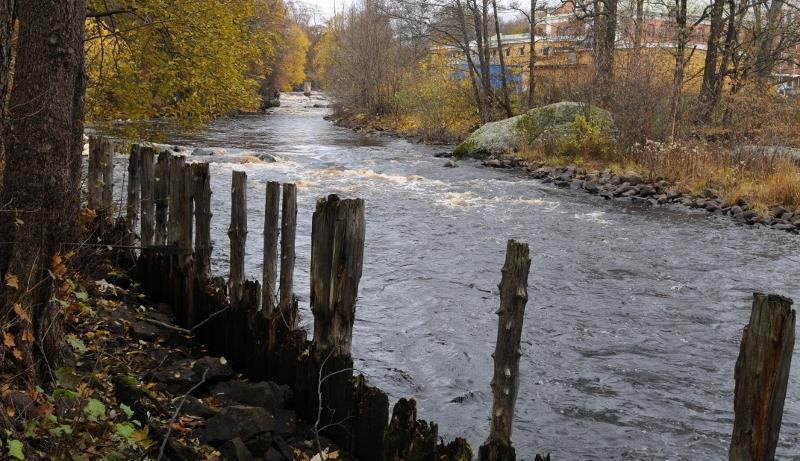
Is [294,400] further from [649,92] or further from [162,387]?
[649,92]

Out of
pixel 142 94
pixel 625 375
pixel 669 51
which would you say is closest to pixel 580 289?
pixel 625 375

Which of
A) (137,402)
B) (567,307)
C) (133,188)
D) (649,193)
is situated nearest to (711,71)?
(649,193)

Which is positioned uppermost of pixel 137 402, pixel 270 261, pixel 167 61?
pixel 167 61

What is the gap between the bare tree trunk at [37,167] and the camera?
4.46 meters

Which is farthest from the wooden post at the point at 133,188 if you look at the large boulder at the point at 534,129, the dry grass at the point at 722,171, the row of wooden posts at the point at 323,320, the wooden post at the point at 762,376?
the large boulder at the point at 534,129

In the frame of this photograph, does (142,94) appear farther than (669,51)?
No

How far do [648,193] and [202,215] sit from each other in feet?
42.7

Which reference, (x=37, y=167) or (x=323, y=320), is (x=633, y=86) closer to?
(x=323, y=320)

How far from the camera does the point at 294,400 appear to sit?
5.88 m

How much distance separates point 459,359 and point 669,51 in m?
18.2

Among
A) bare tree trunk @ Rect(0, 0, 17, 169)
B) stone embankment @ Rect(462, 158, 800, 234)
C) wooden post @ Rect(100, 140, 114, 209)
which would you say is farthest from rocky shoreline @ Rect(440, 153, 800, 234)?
bare tree trunk @ Rect(0, 0, 17, 169)

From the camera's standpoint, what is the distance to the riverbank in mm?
3809

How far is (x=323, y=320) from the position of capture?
5500mm

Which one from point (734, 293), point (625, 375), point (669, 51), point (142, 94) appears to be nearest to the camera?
point (625, 375)
